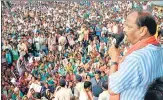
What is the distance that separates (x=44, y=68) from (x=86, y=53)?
0.43 metres

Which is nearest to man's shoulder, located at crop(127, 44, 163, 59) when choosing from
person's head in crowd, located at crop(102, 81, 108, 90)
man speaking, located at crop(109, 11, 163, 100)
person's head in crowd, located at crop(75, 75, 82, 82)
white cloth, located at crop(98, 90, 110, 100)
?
man speaking, located at crop(109, 11, 163, 100)

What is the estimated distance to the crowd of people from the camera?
4199 mm

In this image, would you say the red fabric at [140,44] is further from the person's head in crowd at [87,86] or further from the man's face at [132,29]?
the person's head in crowd at [87,86]

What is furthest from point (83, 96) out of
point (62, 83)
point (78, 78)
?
point (78, 78)

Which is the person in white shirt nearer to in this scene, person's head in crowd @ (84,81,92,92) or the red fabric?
person's head in crowd @ (84,81,92,92)

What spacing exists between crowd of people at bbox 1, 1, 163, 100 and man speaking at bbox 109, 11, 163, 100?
238cm

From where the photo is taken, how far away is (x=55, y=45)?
439 cm

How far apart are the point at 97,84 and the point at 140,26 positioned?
2404mm

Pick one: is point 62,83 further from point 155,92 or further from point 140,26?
point 155,92

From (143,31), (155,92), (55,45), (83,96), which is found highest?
(143,31)

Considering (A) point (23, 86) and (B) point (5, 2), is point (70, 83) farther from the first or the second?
(B) point (5, 2)

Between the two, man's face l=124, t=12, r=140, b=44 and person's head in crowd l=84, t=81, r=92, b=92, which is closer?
man's face l=124, t=12, r=140, b=44

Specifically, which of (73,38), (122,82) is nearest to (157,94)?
(122,82)

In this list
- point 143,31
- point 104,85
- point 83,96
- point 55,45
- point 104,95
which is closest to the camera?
point 143,31
